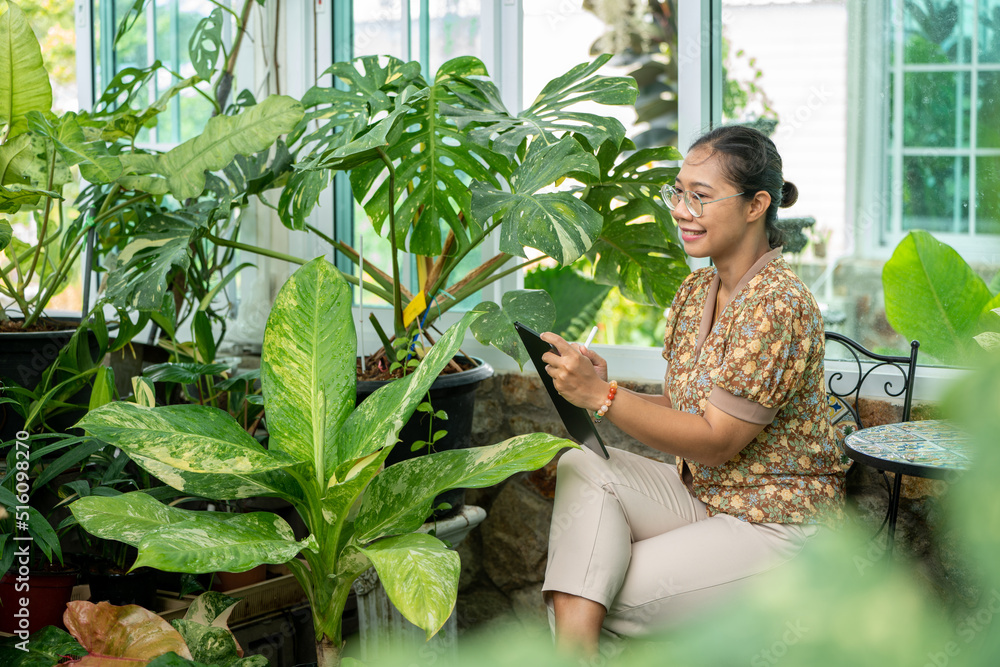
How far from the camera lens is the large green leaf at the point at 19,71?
1820 millimetres

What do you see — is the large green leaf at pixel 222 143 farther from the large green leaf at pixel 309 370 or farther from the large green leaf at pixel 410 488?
the large green leaf at pixel 410 488

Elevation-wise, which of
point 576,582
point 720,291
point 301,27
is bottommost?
point 576,582

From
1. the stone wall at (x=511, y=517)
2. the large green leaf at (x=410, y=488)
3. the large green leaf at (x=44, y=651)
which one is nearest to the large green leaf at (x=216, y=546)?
the large green leaf at (x=410, y=488)

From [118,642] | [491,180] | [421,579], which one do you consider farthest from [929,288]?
[118,642]

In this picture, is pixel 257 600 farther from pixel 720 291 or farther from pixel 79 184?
pixel 79 184

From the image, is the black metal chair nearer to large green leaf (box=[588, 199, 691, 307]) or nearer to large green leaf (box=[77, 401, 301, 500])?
large green leaf (box=[588, 199, 691, 307])

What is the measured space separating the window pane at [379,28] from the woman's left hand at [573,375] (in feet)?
4.60

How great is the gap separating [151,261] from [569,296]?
1340 mm

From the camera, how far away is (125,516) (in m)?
1.19

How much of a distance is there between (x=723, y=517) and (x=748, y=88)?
1.26 metres

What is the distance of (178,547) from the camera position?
3.45 feet

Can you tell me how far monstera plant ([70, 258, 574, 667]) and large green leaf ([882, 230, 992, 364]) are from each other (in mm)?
874

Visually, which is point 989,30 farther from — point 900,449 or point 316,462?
point 316,462

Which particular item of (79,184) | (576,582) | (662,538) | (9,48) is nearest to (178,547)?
(576,582)
